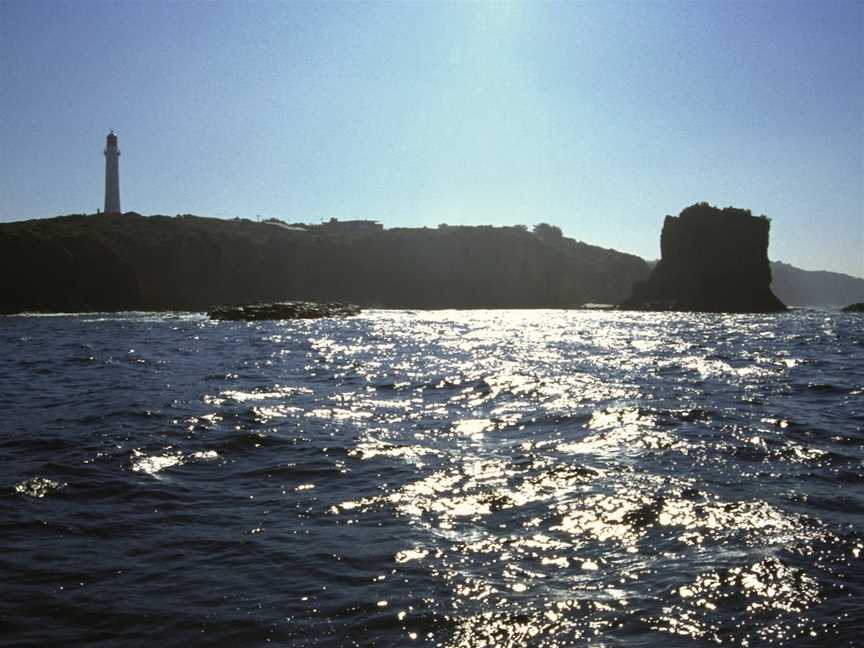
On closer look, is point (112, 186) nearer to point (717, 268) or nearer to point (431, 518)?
point (717, 268)

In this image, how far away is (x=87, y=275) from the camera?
123m

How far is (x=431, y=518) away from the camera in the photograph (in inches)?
392

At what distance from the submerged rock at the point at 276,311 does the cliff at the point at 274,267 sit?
1648 inches

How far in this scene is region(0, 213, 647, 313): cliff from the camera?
120438mm

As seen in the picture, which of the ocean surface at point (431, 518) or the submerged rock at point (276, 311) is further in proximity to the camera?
the submerged rock at point (276, 311)

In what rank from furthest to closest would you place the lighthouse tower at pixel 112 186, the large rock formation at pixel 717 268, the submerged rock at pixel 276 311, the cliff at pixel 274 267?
the lighthouse tower at pixel 112 186, the large rock formation at pixel 717 268, the cliff at pixel 274 267, the submerged rock at pixel 276 311

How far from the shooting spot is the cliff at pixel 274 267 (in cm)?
12044

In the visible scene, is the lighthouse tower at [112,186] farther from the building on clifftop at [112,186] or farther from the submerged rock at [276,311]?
the submerged rock at [276,311]

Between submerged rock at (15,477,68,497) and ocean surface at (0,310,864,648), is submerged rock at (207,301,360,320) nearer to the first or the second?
ocean surface at (0,310,864,648)

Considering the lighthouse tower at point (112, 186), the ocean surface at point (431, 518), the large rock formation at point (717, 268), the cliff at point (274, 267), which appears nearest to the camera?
the ocean surface at point (431, 518)

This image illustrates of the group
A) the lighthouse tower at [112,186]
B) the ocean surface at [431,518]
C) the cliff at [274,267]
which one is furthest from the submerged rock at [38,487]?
the lighthouse tower at [112,186]

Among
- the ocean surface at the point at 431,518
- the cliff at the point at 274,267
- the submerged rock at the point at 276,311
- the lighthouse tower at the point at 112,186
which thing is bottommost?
the ocean surface at the point at 431,518

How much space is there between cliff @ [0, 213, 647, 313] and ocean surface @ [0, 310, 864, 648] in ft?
363

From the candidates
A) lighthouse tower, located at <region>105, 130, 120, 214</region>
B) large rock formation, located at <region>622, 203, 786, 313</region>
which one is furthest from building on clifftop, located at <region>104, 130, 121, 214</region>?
large rock formation, located at <region>622, 203, 786, 313</region>
